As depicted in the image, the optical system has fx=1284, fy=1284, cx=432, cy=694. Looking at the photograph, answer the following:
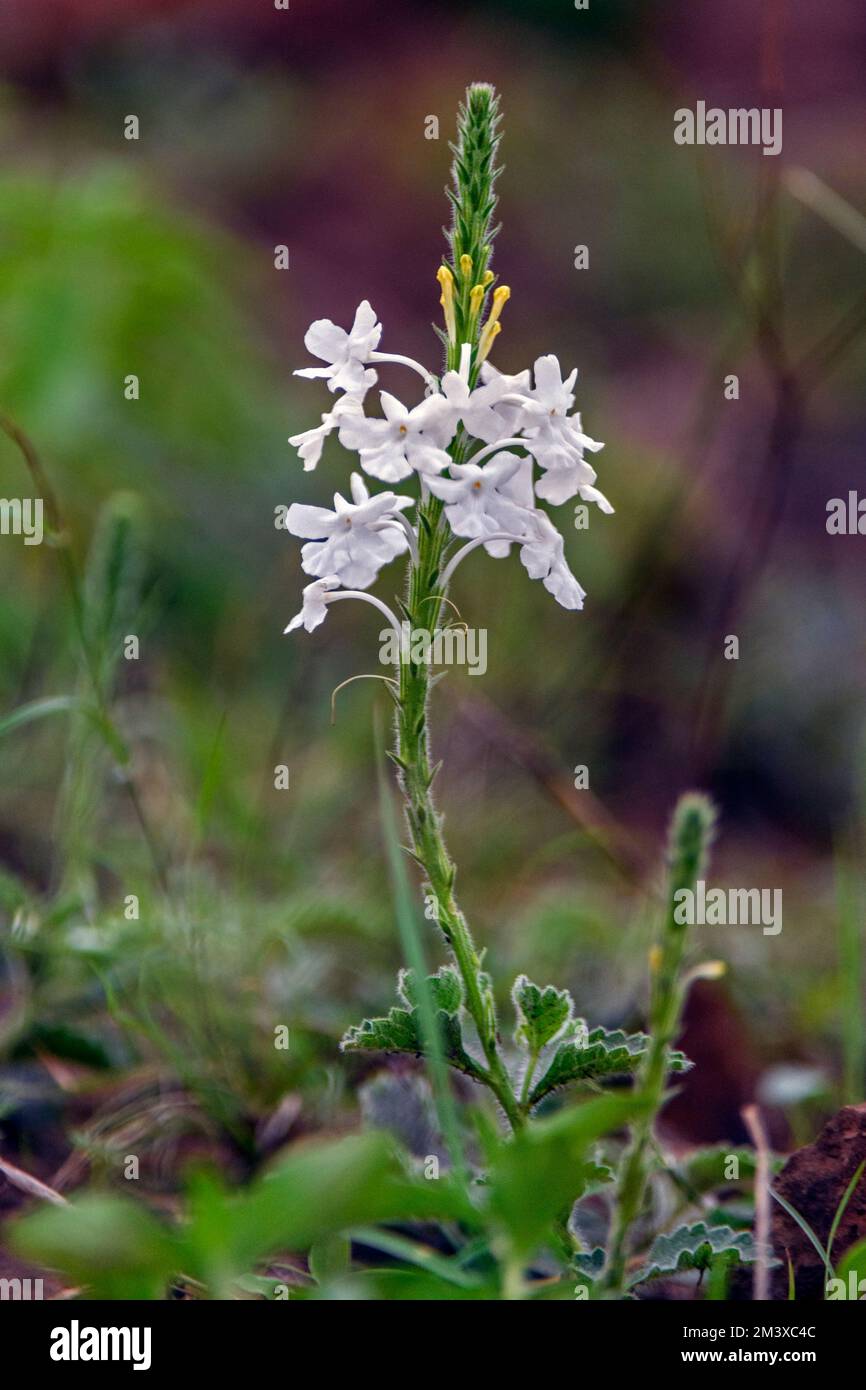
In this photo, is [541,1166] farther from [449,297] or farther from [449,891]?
[449,297]

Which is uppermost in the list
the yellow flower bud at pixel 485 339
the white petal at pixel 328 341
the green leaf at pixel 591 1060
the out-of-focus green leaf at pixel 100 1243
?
the white petal at pixel 328 341

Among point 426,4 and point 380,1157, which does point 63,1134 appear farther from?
point 426,4

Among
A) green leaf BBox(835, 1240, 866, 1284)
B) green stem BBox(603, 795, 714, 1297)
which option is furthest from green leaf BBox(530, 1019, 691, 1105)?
green leaf BBox(835, 1240, 866, 1284)

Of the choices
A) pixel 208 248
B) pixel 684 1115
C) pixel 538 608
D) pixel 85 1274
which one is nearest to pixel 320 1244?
pixel 85 1274
